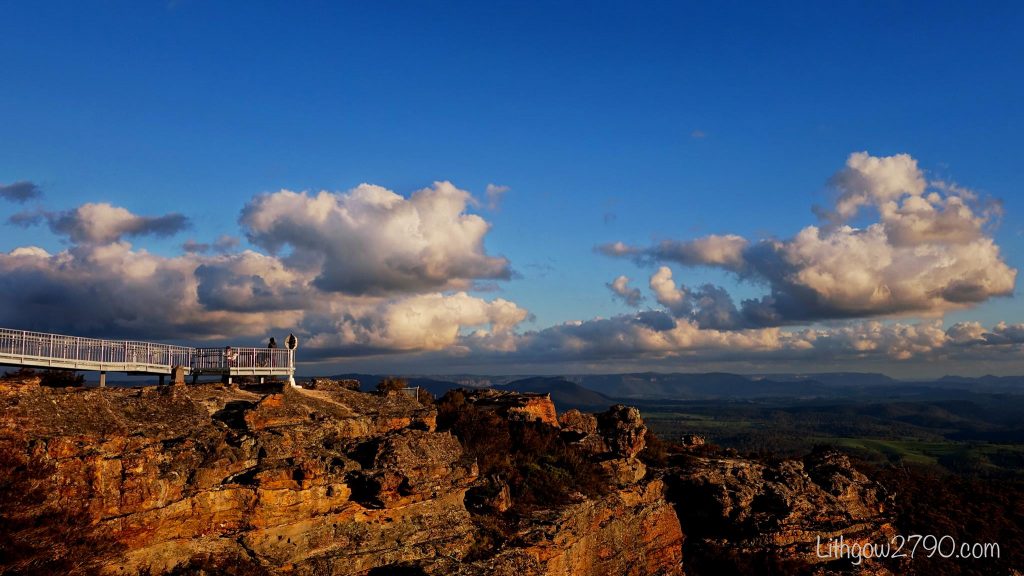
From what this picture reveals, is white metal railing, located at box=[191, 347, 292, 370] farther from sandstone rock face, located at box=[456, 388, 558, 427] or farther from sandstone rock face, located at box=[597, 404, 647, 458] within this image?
sandstone rock face, located at box=[597, 404, 647, 458]

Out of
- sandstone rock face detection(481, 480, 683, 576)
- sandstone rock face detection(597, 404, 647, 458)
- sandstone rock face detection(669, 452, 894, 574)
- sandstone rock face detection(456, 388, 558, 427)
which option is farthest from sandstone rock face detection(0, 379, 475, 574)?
sandstone rock face detection(669, 452, 894, 574)

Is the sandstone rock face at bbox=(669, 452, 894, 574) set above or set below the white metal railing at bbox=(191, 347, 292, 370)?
below

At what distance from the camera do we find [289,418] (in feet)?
83.8

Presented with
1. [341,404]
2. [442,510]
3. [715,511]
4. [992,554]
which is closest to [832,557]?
[715,511]

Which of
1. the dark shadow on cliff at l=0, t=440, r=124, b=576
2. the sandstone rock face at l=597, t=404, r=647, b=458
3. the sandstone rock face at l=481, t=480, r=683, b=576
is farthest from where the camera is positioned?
the sandstone rock face at l=597, t=404, r=647, b=458

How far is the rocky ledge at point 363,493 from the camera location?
18281mm

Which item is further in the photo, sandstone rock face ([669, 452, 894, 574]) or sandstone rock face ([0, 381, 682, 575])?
sandstone rock face ([669, 452, 894, 574])

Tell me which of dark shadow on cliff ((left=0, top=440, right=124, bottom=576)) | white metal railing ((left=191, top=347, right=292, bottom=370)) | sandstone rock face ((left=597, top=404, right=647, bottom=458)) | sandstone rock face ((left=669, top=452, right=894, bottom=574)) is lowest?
sandstone rock face ((left=669, top=452, right=894, bottom=574))

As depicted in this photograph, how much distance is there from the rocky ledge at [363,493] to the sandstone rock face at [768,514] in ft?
0.35

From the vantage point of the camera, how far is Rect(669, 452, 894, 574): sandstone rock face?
34.4 metres

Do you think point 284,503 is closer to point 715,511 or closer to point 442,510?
point 442,510

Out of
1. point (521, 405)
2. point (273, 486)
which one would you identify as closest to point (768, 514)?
point (521, 405)

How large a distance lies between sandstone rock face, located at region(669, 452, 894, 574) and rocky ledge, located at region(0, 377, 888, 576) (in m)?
0.11

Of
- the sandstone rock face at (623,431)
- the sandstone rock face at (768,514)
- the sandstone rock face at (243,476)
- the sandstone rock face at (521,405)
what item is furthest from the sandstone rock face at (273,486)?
the sandstone rock face at (521,405)
